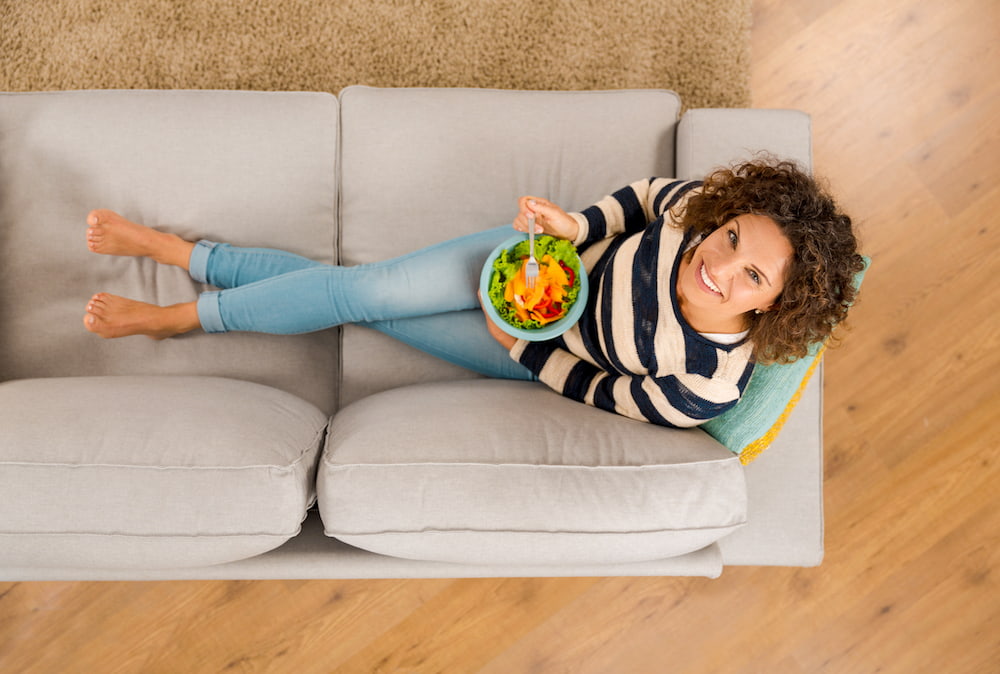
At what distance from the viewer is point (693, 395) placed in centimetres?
101

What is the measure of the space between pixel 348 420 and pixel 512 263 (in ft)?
1.24

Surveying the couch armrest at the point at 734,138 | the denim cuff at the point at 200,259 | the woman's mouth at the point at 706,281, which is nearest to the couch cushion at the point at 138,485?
the denim cuff at the point at 200,259

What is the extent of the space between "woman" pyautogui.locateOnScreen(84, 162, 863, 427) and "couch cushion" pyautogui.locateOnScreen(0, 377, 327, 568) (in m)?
0.26

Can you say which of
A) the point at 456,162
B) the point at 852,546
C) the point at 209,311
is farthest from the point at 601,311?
the point at 852,546

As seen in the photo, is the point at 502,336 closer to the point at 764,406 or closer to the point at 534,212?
the point at 534,212

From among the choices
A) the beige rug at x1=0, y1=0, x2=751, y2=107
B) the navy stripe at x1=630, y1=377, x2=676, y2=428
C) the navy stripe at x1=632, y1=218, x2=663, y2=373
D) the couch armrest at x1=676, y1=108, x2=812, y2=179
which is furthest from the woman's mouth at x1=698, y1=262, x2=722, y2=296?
the beige rug at x1=0, y1=0, x2=751, y2=107

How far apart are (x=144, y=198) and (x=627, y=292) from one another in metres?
0.90

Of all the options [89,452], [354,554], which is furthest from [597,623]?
[89,452]

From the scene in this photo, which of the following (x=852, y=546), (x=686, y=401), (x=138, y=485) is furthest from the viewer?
(x=852, y=546)

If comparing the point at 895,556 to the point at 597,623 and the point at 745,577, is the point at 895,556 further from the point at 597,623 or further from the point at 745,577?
the point at 597,623

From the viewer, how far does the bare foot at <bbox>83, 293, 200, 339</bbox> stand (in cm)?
114

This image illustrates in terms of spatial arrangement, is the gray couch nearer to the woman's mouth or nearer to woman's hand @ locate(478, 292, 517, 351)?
woman's hand @ locate(478, 292, 517, 351)

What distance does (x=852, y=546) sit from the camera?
1529 mm

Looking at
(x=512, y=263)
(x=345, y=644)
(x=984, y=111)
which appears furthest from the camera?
(x=984, y=111)
